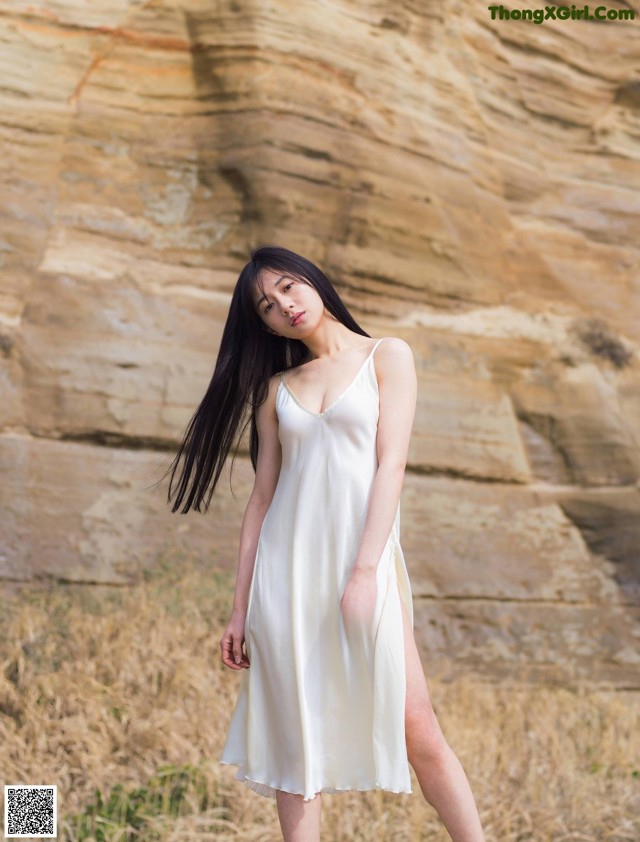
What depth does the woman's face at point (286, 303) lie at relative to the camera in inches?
106

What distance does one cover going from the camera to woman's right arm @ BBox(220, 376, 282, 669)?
265 centimetres

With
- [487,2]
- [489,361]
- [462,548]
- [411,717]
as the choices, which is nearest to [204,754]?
[411,717]

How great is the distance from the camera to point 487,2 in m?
6.66

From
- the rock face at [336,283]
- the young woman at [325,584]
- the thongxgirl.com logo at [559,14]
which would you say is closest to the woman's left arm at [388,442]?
the young woman at [325,584]

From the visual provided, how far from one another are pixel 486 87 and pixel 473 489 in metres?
2.80

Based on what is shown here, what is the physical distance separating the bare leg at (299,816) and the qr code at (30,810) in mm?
1394

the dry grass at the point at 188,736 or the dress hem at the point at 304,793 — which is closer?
the dress hem at the point at 304,793

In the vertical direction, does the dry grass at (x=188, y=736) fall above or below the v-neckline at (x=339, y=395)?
below

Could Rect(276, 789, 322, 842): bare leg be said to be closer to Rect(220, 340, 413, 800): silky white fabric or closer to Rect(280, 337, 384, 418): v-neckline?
Rect(220, 340, 413, 800): silky white fabric

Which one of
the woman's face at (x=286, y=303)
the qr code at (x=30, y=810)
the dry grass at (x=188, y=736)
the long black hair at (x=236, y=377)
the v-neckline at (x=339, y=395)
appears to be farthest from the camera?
the dry grass at (x=188, y=736)

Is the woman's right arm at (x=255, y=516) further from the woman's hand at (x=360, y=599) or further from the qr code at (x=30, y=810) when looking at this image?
the qr code at (x=30, y=810)

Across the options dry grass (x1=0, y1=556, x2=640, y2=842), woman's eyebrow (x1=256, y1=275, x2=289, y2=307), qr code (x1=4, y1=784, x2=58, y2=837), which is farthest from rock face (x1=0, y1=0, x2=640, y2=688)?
woman's eyebrow (x1=256, y1=275, x2=289, y2=307)

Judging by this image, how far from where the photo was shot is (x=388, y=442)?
253 centimetres

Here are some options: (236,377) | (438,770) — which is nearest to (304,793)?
(438,770)
